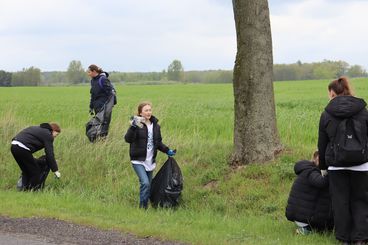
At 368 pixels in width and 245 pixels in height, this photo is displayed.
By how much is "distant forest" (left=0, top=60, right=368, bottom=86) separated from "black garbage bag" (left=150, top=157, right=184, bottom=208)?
55741 mm

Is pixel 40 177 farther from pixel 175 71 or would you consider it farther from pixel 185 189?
pixel 175 71

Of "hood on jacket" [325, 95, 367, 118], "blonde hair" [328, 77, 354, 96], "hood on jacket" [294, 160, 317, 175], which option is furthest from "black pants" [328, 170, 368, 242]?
"blonde hair" [328, 77, 354, 96]

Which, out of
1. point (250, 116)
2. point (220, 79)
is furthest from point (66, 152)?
point (220, 79)

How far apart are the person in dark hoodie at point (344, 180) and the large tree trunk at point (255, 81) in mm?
3537

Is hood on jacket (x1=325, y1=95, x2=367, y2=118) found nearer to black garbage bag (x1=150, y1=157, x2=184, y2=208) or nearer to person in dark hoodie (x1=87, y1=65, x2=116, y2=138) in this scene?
black garbage bag (x1=150, y1=157, x2=184, y2=208)

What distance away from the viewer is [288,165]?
10.5 m

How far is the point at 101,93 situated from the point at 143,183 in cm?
391

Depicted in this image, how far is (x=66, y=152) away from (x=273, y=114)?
5.06 meters

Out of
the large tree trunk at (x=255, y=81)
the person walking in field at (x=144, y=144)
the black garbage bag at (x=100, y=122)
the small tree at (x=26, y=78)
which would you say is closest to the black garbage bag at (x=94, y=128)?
the black garbage bag at (x=100, y=122)

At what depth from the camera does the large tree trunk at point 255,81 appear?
10.8m

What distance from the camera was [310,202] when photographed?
7.70 metres

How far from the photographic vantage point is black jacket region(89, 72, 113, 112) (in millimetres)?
13328

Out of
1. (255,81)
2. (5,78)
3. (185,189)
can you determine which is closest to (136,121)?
(185,189)

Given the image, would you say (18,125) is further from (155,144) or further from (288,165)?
(288,165)
